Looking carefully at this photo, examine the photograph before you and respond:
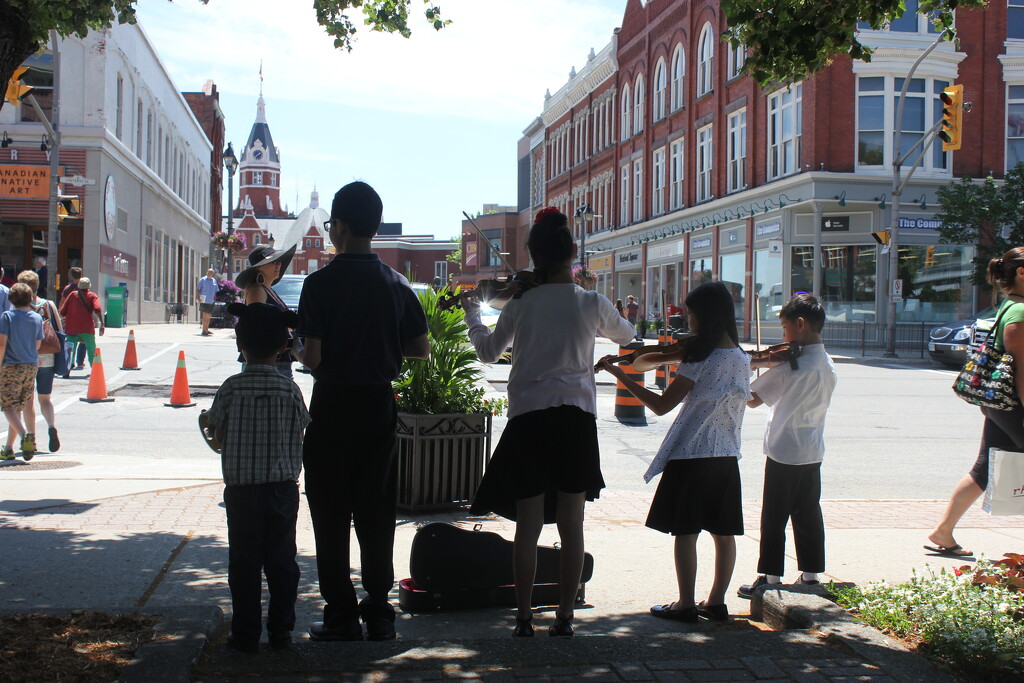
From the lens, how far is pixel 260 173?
134750 mm

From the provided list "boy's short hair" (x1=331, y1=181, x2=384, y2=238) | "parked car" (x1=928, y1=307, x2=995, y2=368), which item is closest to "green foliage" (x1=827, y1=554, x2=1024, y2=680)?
"boy's short hair" (x1=331, y1=181, x2=384, y2=238)

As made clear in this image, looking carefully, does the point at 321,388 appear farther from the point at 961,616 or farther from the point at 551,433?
the point at 961,616

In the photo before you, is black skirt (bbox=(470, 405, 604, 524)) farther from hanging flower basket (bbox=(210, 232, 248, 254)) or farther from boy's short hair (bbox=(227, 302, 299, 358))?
hanging flower basket (bbox=(210, 232, 248, 254))

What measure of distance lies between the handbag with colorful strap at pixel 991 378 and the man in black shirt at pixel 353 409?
10.3 ft

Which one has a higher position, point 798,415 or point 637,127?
point 637,127

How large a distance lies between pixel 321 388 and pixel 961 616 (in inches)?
110

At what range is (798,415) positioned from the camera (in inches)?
195

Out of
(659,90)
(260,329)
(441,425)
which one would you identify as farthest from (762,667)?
(659,90)

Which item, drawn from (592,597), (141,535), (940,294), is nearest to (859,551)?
(592,597)

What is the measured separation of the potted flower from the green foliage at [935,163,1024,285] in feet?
78.2

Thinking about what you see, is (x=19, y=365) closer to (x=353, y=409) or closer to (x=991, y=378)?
(x=353, y=409)

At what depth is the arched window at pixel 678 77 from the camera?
40.8 m

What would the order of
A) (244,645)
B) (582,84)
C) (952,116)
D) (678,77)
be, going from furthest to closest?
(582,84) → (678,77) → (952,116) → (244,645)

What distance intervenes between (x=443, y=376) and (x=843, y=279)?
26876 mm
